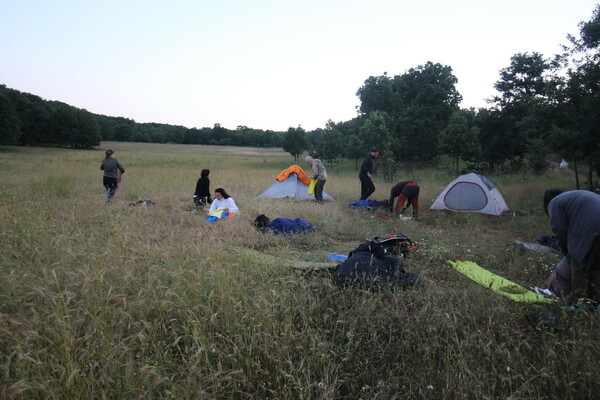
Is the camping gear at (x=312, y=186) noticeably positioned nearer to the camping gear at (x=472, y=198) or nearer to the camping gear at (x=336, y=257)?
the camping gear at (x=472, y=198)

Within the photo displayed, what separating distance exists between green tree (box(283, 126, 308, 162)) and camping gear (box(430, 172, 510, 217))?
38245 mm

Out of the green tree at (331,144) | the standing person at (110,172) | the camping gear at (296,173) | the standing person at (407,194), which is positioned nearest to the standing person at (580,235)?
the standing person at (407,194)

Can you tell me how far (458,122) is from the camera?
78.6ft

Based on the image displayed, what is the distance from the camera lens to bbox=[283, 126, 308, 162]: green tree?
4735 cm

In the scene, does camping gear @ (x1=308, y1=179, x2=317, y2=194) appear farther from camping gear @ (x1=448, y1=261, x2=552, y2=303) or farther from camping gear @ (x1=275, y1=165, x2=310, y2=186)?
camping gear @ (x1=448, y1=261, x2=552, y2=303)

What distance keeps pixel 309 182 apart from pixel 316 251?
6208 millimetres

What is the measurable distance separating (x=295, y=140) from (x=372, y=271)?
4486 cm

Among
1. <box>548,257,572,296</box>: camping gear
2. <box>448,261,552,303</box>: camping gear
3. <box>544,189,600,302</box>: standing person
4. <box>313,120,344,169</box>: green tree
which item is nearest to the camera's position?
<box>544,189,600,302</box>: standing person

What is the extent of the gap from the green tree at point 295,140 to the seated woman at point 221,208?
130ft

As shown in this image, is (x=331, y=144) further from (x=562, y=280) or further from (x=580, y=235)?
(x=580, y=235)

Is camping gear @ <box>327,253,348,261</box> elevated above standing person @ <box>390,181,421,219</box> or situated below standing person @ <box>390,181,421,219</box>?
below

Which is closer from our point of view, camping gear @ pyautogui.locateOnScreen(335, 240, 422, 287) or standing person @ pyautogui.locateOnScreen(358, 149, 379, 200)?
camping gear @ pyautogui.locateOnScreen(335, 240, 422, 287)

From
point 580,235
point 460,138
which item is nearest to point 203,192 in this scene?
point 580,235

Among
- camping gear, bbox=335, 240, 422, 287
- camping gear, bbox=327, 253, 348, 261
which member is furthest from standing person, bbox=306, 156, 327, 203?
camping gear, bbox=335, 240, 422, 287
